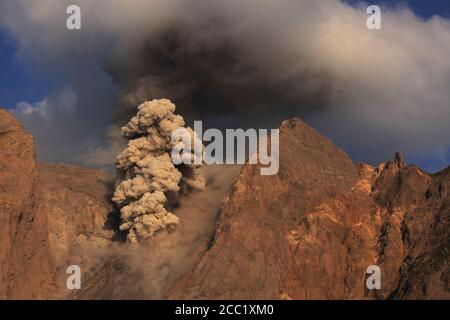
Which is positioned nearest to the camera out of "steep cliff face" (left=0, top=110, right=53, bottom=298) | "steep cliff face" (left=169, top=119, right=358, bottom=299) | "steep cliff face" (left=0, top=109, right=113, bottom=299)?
"steep cliff face" (left=169, top=119, right=358, bottom=299)

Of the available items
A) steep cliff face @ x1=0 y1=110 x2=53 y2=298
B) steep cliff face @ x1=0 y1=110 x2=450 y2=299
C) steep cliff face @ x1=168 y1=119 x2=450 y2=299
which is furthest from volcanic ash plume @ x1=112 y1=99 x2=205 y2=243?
steep cliff face @ x1=0 y1=110 x2=53 y2=298

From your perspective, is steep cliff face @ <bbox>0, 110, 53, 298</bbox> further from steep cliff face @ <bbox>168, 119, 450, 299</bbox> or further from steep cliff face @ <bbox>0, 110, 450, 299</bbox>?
steep cliff face @ <bbox>168, 119, 450, 299</bbox>

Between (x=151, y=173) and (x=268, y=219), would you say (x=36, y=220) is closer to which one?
(x=151, y=173)

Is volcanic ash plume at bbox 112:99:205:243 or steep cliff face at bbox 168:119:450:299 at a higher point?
volcanic ash plume at bbox 112:99:205:243

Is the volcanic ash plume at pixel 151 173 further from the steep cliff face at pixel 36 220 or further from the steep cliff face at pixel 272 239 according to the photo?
the steep cliff face at pixel 36 220

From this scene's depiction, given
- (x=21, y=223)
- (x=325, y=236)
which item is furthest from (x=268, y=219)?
(x=21, y=223)

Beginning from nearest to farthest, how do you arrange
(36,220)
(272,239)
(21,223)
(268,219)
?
1. (272,239)
2. (268,219)
3. (21,223)
4. (36,220)
